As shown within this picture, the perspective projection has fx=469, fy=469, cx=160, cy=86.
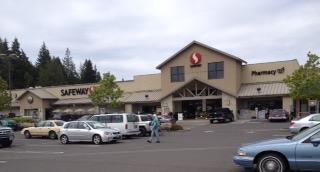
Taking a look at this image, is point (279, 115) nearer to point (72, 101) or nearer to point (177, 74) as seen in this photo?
point (177, 74)

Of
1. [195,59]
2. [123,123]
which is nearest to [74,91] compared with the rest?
[195,59]

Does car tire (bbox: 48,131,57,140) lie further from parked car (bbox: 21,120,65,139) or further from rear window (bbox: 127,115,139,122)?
rear window (bbox: 127,115,139,122)

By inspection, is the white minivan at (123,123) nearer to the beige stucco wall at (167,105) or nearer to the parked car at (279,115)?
the parked car at (279,115)

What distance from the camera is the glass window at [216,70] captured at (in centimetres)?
5588

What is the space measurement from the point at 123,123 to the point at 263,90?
89.4 ft

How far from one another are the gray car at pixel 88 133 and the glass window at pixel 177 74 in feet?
104

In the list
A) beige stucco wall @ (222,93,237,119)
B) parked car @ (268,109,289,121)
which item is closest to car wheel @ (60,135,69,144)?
parked car @ (268,109,289,121)

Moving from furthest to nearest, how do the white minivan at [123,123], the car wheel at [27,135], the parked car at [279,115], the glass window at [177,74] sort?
the glass window at [177,74], the parked car at [279,115], the car wheel at [27,135], the white minivan at [123,123]

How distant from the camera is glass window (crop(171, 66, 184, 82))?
5862 cm

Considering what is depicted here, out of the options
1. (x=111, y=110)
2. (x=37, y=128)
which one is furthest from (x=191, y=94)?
(x=37, y=128)

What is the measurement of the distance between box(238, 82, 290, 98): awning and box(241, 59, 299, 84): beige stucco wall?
2.30 feet

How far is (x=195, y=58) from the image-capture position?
188 ft

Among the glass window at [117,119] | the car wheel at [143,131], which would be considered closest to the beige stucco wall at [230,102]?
the car wheel at [143,131]

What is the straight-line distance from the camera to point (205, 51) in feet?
187
